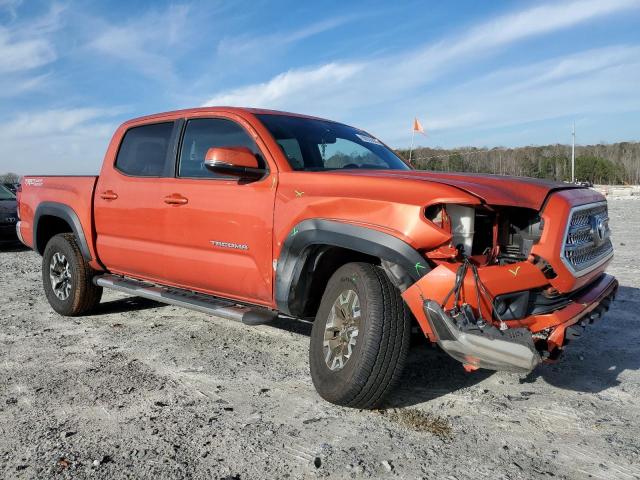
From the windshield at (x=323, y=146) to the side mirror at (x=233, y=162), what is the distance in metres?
0.27

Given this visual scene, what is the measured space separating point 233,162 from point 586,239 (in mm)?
2208

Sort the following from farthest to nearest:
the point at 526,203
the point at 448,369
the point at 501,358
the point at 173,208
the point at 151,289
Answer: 1. the point at 151,289
2. the point at 173,208
3. the point at 448,369
4. the point at 526,203
5. the point at 501,358

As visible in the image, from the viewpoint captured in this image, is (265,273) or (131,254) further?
(131,254)

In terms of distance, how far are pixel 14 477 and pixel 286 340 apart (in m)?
2.49

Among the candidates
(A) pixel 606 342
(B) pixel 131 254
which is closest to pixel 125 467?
(B) pixel 131 254

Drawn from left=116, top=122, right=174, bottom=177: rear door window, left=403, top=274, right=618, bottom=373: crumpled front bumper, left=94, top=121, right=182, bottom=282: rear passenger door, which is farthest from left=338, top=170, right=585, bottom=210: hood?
left=116, top=122, right=174, bottom=177: rear door window

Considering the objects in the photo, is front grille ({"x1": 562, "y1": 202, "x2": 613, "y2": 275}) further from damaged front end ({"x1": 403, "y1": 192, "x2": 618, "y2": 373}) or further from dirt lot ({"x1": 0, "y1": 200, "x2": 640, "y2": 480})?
dirt lot ({"x1": 0, "y1": 200, "x2": 640, "y2": 480})

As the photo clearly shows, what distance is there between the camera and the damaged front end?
2734 millimetres

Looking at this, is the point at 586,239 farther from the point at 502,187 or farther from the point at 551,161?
the point at 551,161

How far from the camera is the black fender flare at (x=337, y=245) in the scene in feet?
9.49

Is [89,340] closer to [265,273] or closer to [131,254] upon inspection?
[131,254]

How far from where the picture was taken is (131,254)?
15.8 ft

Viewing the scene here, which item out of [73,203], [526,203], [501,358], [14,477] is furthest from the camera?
[73,203]

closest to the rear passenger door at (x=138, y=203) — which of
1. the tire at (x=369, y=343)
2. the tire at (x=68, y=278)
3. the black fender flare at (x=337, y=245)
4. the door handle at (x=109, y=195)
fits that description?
the door handle at (x=109, y=195)
